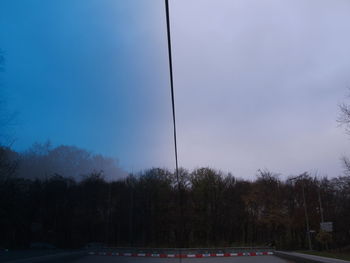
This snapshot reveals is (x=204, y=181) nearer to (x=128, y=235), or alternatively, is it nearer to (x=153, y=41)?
(x=128, y=235)

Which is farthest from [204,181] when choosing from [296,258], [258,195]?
[296,258]

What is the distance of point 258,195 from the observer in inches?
1148

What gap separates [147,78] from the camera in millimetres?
4754

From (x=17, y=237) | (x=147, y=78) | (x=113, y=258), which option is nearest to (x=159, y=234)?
(x=113, y=258)

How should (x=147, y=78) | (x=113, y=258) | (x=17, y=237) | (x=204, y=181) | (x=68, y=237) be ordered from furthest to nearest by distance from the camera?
(x=204, y=181) → (x=113, y=258) → (x=68, y=237) → (x=147, y=78) → (x=17, y=237)

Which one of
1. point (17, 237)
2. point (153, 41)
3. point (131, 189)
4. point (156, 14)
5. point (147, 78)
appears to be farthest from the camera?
point (131, 189)

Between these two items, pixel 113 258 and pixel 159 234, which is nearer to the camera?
pixel 113 258

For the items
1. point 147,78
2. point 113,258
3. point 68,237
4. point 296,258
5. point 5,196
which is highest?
point 147,78

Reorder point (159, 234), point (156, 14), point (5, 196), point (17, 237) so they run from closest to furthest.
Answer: point (5, 196), point (17, 237), point (156, 14), point (159, 234)

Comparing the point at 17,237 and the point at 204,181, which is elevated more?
the point at 204,181

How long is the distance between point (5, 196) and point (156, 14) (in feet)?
7.89

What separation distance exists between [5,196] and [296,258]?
13397 mm

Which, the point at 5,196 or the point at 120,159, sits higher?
the point at 120,159

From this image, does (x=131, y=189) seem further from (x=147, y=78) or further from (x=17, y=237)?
(x=17, y=237)
